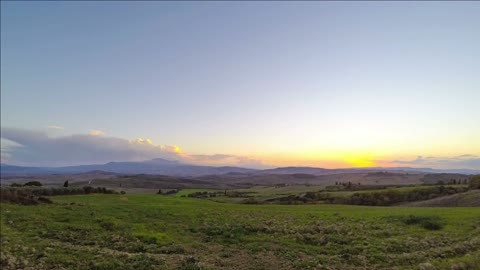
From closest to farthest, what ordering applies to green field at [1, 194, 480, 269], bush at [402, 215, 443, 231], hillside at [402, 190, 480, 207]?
green field at [1, 194, 480, 269] < bush at [402, 215, 443, 231] < hillside at [402, 190, 480, 207]

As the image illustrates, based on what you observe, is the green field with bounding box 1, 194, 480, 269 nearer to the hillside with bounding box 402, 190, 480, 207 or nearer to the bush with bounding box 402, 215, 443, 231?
the bush with bounding box 402, 215, 443, 231

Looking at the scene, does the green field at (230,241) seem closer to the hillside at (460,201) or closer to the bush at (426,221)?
the bush at (426,221)

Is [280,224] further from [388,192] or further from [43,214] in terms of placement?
[388,192]

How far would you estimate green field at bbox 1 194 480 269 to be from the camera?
18.9 metres

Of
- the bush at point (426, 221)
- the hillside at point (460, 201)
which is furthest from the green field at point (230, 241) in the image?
the hillside at point (460, 201)

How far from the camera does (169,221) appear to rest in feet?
113

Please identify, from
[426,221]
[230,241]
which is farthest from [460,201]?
[230,241]

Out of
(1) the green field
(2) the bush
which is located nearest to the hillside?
(1) the green field

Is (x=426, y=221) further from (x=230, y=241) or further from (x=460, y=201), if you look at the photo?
(x=460, y=201)

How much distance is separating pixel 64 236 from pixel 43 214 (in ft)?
40.2

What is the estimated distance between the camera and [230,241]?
25.6 m

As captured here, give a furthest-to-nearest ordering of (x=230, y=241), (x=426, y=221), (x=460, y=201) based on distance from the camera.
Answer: (x=460, y=201) → (x=426, y=221) → (x=230, y=241)

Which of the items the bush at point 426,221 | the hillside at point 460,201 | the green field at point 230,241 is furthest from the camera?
the hillside at point 460,201

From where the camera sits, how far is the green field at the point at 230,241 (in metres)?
18.9
